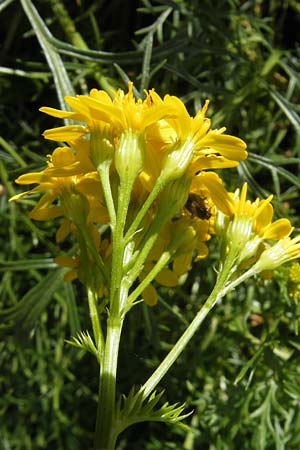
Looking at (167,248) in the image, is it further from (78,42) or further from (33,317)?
(78,42)

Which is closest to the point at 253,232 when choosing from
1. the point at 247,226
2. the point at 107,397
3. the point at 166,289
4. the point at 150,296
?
the point at 247,226

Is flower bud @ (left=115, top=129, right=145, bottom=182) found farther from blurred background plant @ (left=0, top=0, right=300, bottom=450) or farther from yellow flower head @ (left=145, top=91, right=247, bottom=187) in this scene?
blurred background plant @ (left=0, top=0, right=300, bottom=450)

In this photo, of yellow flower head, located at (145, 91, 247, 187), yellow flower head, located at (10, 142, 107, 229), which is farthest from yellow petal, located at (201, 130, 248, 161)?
yellow flower head, located at (10, 142, 107, 229)

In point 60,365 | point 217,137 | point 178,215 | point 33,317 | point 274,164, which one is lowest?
point 60,365

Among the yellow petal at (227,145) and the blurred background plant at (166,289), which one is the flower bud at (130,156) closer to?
the yellow petal at (227,145)

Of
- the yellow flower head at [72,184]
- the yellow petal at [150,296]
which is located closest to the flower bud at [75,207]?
the yellow flower head at [72,184]

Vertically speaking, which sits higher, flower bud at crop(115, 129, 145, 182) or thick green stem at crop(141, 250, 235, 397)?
flower bud at crop(115, 129, 145, 182)

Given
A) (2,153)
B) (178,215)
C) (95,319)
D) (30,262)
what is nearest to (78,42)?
(2,153)
